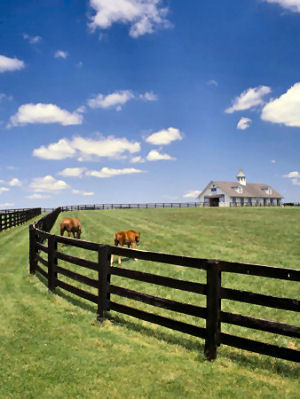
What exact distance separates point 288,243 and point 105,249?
1291cm

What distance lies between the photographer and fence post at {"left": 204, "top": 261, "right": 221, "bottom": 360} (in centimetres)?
495

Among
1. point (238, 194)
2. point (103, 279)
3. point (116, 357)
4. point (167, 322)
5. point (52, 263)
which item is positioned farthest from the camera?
point (238, 194)

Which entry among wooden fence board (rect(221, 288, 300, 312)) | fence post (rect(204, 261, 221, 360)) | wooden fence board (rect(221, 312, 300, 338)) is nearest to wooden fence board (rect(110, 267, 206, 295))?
fence post (rect(204, 261, 221, 360))

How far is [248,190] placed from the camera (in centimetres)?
8981

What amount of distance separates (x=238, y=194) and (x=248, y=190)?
7.31 metres

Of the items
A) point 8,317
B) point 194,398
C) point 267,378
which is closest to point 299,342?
point 267,378

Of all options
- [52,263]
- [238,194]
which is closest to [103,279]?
[52,263]

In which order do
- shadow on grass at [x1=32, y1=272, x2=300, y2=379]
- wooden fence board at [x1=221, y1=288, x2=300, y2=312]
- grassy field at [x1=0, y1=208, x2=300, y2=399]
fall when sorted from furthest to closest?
shadow on grass at [x1=32, y1=272, x2=300, y2=379] < wooden fence board at [x1=221, y1=288, x2=300, y2=312] < grassy field at [x1=0, y1=208, x2=300, y2=399]

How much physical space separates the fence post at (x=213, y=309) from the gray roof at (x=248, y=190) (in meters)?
79.0

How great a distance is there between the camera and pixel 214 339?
500cm

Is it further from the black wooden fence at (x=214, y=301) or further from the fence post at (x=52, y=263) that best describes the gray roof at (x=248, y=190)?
the black wooden fence at (x=214, y=301)

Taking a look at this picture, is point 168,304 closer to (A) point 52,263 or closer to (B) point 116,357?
(B) point 116,357

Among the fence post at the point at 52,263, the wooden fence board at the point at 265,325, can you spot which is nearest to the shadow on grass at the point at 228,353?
the wooden fence board at the point at 265,325

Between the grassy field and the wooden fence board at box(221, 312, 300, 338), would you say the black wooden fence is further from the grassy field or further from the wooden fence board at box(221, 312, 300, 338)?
the grassy field
